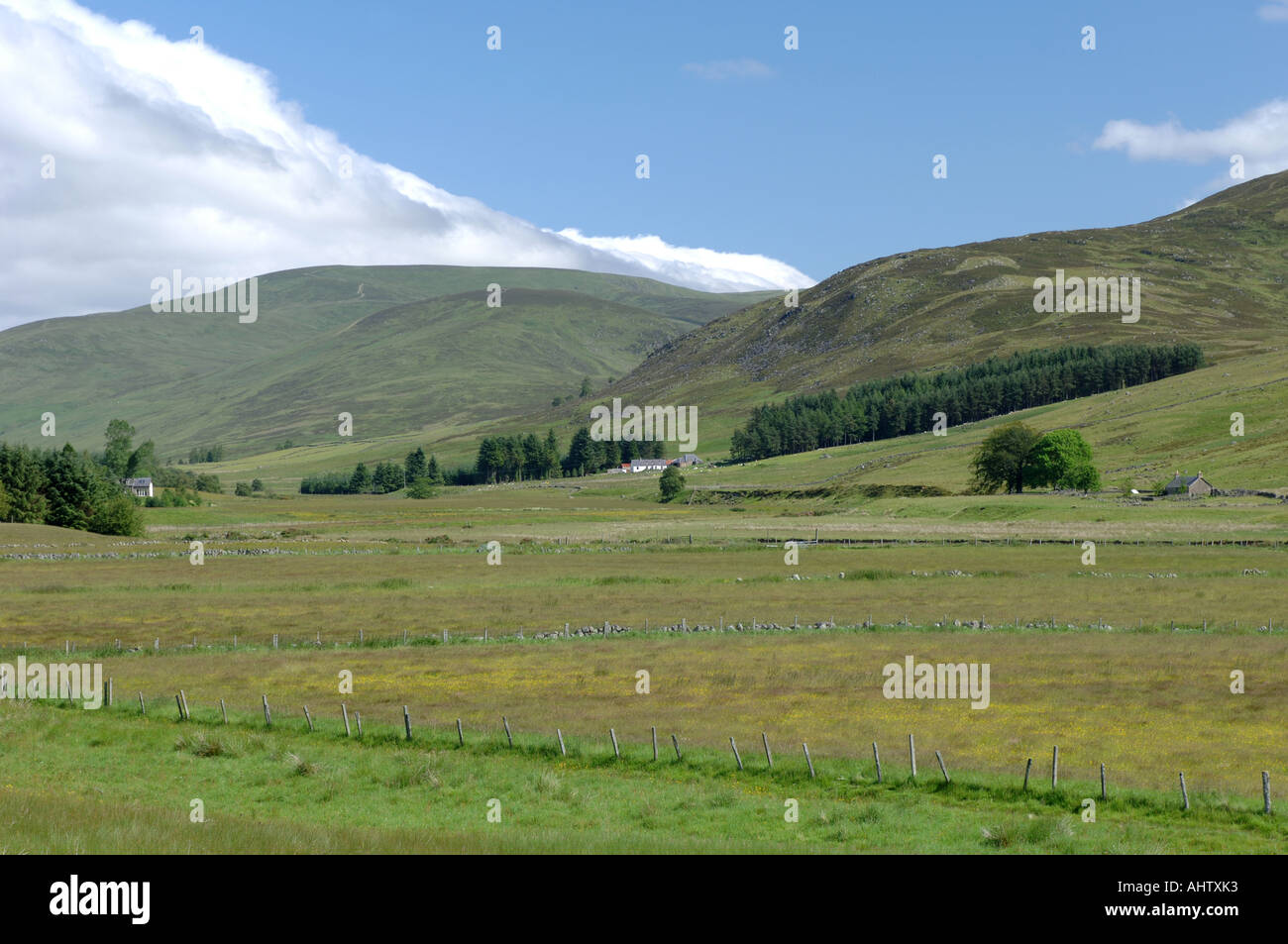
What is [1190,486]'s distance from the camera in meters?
152

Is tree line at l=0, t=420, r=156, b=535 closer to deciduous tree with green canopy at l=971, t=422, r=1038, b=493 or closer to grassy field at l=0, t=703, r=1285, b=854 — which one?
grassy field at l=0, t=703, r=1285, b=854

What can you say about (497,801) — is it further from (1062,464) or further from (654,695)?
(1062,464)

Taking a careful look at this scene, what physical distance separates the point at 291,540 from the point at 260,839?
117453 mm

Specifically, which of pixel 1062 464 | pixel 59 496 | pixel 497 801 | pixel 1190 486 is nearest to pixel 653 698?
pixel 497 801

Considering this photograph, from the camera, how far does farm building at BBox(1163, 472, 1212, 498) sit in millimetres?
151188

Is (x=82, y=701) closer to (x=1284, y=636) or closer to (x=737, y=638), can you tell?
(x=737, y=638)

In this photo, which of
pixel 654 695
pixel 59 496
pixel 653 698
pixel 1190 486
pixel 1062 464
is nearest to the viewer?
pixel 653 698

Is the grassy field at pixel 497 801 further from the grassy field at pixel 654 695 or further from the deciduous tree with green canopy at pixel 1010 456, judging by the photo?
the deciduous tree with green canopy at pixel 1010 456

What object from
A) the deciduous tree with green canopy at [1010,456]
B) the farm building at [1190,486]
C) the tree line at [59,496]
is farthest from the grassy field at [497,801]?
the deciduous tree with green canopy at [1010,456]

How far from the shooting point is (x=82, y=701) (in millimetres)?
42969

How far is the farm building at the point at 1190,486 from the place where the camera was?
496ft

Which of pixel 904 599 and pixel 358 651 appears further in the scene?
pixel 904 599
